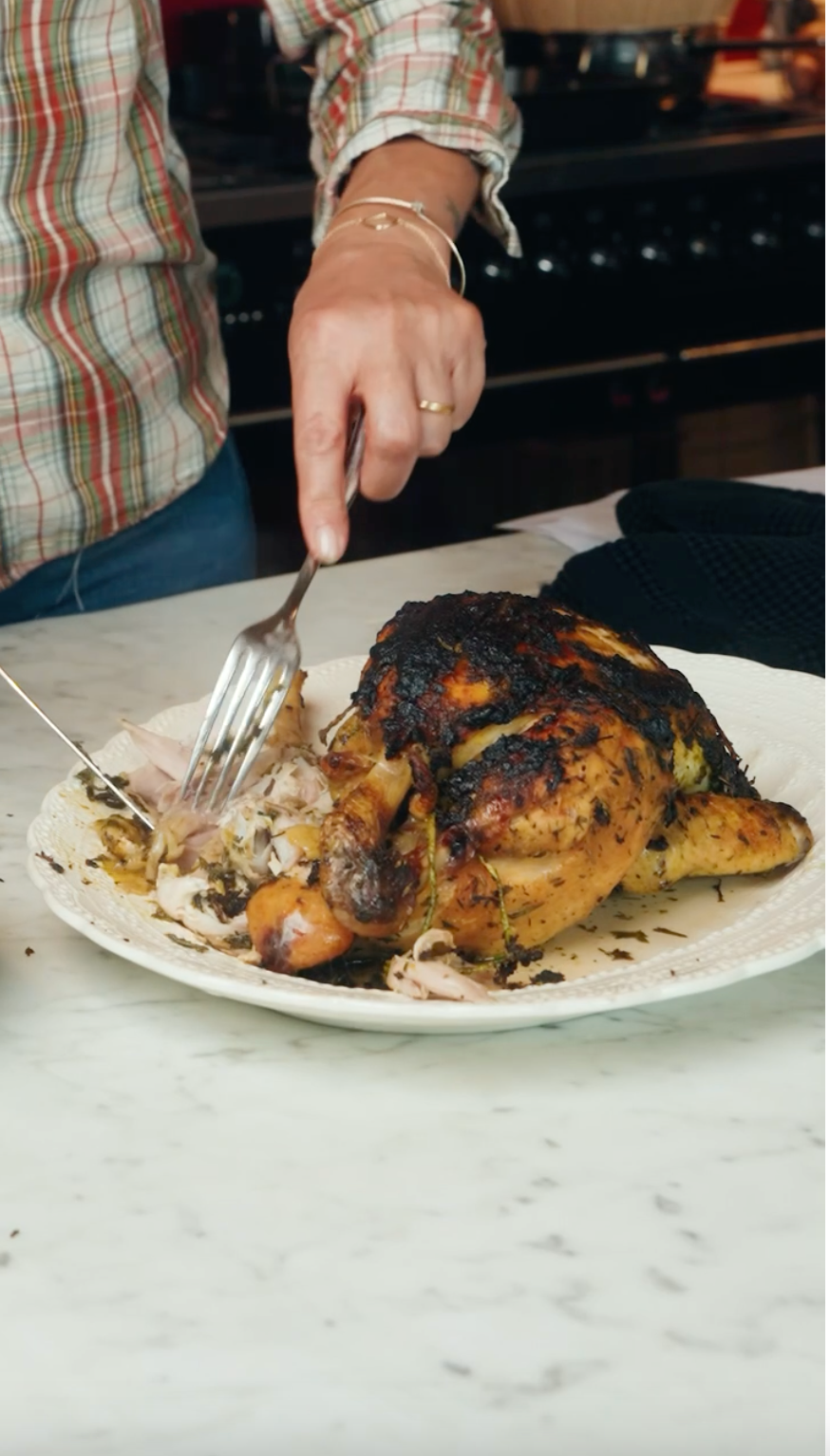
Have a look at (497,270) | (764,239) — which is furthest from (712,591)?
(764,239)

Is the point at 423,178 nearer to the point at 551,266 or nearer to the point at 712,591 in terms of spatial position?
the point at 712,591

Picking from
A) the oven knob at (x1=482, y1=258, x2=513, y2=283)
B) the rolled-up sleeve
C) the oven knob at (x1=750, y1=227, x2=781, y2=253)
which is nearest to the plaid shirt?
the rolled-up sleeve

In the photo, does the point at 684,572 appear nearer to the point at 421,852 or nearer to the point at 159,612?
the point at 159,612

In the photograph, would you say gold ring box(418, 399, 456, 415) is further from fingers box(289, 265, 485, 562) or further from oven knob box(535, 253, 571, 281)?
oven knob box(535, 253, 571, 281)

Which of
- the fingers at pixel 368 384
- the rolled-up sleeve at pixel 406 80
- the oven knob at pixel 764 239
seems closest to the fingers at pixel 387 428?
the fingers at pixel 368 384

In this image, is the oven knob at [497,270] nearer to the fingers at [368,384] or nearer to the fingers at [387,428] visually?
the fingers at [368,384]

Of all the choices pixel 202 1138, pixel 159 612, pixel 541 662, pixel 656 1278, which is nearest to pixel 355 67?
pixel 159 612
